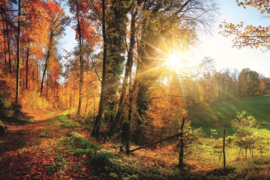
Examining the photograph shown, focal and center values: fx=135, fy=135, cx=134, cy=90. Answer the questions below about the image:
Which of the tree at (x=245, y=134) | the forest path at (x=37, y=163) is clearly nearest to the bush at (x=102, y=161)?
the forest path at (x=37, y=163)

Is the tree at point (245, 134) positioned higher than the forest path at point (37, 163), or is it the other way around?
the forest path at point (37, 163)

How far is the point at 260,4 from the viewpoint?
22.2 feet

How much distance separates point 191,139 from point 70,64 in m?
10.3

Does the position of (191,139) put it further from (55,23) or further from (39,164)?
(55,23)

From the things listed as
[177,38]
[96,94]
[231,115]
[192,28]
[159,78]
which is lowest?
[231,115]

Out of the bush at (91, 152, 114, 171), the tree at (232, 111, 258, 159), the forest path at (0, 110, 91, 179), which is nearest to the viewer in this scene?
the forest path at (0, 110, 91, 179)

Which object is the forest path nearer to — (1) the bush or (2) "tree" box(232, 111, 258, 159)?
(1) the bush

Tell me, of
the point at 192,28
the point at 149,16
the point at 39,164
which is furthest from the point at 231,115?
the point at 39,164

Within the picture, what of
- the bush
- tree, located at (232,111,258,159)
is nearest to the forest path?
the bush

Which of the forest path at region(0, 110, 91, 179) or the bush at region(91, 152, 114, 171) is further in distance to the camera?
the bush at region(91, 152, 114, 171)

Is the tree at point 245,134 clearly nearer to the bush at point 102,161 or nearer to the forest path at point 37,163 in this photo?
the bush at point 102,161

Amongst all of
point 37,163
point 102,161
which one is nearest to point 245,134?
point 102,161

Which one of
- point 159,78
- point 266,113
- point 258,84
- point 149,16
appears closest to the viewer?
point 149,16

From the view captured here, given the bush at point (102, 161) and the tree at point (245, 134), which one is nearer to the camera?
the bush at point (102, 161)
